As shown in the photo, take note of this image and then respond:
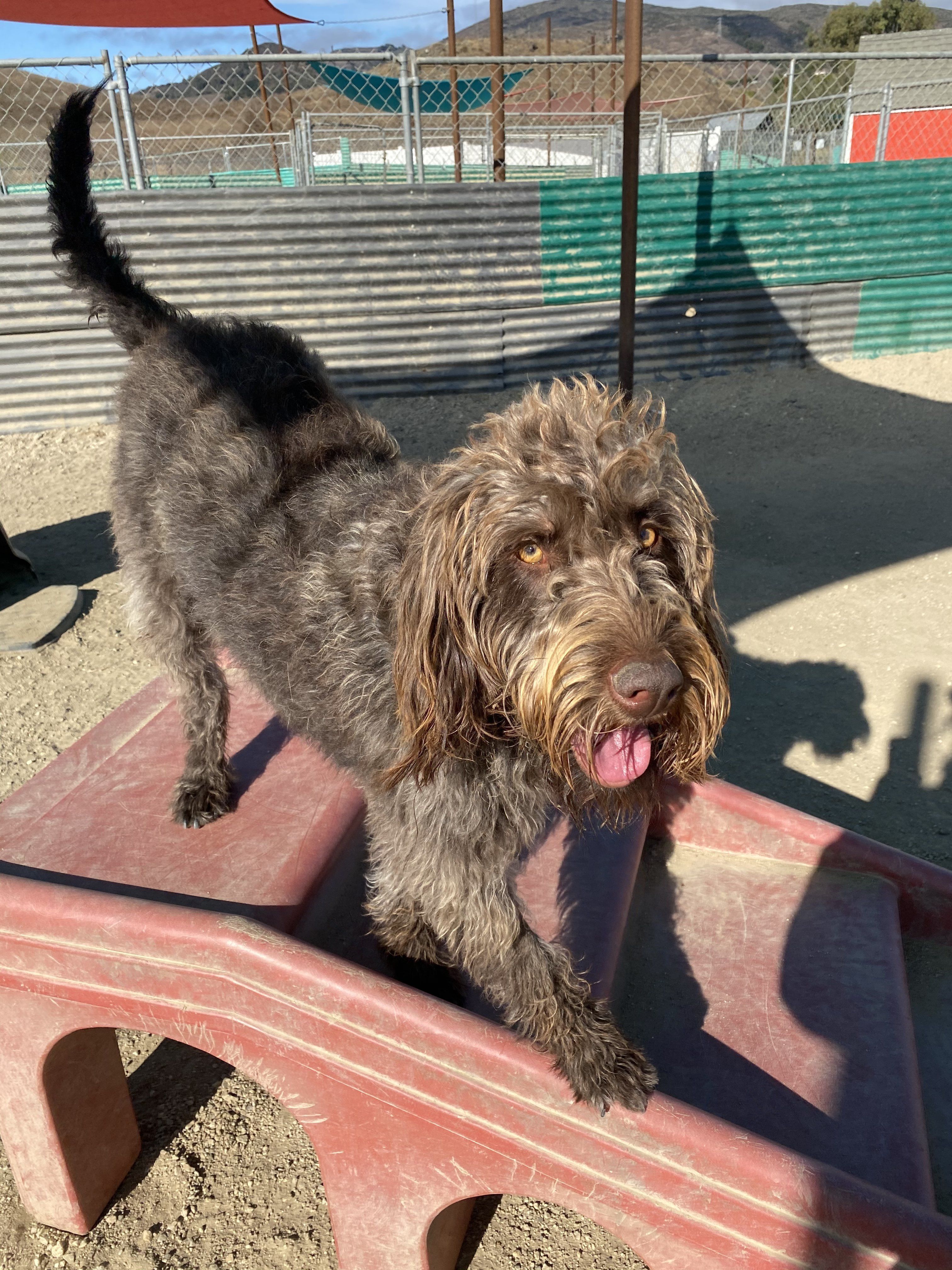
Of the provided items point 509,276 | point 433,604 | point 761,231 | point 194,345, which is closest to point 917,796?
point 433,604

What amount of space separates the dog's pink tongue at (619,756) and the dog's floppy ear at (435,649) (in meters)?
0.27

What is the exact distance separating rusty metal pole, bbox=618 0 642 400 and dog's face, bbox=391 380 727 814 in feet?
9.43

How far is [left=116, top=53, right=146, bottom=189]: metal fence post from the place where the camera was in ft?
25.0

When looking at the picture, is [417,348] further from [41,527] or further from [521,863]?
[521,863]

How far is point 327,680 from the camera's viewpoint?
7.47 ft

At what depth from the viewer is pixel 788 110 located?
959 centimetres

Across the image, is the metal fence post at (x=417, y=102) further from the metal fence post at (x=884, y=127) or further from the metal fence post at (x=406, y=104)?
the metal fence post at (x=884, y=127)

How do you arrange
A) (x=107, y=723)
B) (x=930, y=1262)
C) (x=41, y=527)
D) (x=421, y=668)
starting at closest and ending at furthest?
(x=930, y=1262)
(x=421, y=668)
(x=107, y=723)
(x=41, y=527)

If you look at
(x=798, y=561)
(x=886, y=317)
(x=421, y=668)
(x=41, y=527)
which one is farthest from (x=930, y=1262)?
(x=886, y=317)

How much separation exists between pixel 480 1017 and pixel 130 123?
8.57 metres

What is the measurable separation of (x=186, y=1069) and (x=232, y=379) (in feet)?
7.51

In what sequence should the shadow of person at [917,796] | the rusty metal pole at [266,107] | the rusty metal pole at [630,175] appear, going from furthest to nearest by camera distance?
the rusty metal pole at [266,107] < the rusty metal pole at [630,175] < the shadow of person at [917,796]

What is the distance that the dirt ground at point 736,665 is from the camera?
2.52 meters

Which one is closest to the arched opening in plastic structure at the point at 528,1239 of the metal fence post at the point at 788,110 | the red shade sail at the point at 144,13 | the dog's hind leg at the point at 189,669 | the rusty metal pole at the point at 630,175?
the dog's hind leg at the point at 189,669
